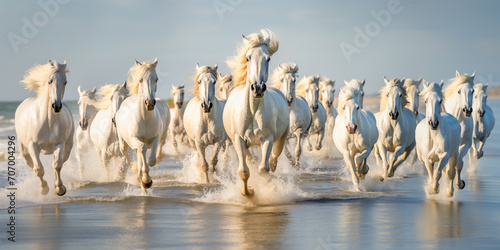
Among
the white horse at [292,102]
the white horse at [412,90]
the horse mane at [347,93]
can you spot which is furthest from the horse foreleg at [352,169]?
the white horse at [292,102]

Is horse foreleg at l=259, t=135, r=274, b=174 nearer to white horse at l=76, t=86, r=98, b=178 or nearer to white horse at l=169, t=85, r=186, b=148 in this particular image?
white horse at l=76, t=86, r=98, b=178

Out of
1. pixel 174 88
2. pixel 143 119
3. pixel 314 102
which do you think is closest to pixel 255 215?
pixel 143 119

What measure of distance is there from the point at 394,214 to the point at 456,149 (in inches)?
113

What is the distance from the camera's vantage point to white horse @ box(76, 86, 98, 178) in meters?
16.4

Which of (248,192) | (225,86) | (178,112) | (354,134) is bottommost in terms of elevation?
(248,192)

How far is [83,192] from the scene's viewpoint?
43.9 feet

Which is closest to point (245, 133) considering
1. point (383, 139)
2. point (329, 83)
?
point (383, 139)

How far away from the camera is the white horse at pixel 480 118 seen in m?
17.9

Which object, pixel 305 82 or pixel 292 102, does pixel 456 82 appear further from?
pixel 305 82

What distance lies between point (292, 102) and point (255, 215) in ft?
23.3

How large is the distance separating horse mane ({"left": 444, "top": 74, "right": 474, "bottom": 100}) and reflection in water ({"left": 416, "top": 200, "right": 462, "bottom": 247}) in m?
3.54

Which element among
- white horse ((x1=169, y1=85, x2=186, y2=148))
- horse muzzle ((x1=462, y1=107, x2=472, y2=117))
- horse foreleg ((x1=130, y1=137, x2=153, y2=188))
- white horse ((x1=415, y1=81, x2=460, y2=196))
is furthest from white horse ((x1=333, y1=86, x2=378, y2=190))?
white horse ((x1=169, y1=85, x2=186, y2=148))

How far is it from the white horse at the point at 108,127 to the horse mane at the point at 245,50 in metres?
3.09

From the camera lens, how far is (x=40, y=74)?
40.3 ft
